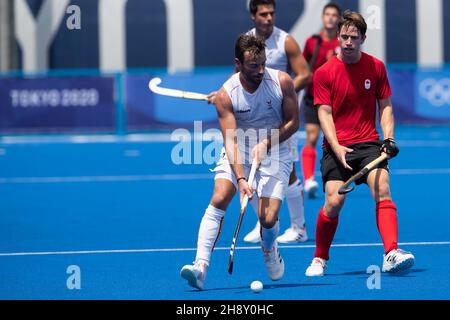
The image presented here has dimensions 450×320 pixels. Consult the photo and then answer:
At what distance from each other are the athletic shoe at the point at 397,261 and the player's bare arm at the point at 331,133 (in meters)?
0.66

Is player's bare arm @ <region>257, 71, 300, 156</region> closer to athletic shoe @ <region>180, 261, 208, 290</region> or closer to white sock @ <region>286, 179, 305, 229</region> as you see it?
athletic shoe @ <region>180, 261, 208, 290</region>

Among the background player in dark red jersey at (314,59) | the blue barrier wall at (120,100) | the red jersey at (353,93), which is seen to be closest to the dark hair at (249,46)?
the red jersey at (353,93)

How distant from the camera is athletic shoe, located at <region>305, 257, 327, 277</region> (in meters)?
7.82

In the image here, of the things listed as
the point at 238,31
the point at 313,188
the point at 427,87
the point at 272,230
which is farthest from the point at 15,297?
the point at 238,31

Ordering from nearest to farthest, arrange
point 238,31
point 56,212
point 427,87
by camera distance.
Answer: point 56,212 < point 427,87 < point 238,31

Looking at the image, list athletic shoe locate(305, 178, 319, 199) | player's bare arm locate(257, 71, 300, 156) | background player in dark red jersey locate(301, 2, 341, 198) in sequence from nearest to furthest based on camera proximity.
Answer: player's bare arm locate(257, 71, 300, 156) < background player in dark red jersey locate(301, 2, 341, 198) < athletic shoe locate(305, 178, 319, 199)

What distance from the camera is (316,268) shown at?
309 inches

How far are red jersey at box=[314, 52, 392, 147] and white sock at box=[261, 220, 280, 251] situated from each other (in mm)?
924

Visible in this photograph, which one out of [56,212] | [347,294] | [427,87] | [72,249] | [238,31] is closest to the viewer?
[347,294]

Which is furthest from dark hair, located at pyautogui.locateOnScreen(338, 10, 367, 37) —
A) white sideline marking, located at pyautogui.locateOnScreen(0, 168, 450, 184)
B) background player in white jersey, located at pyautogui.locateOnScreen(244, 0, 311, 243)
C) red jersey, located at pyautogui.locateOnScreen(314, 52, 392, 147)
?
white sideline marking, located at pyautogui.locateOnScreen(0, 168, 450, 184)

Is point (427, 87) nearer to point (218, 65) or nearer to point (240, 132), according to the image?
point (218, 65)

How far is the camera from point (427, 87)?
21.1 m

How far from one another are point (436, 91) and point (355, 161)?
44.6 feet

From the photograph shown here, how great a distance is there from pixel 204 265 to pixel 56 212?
4.88 metres
